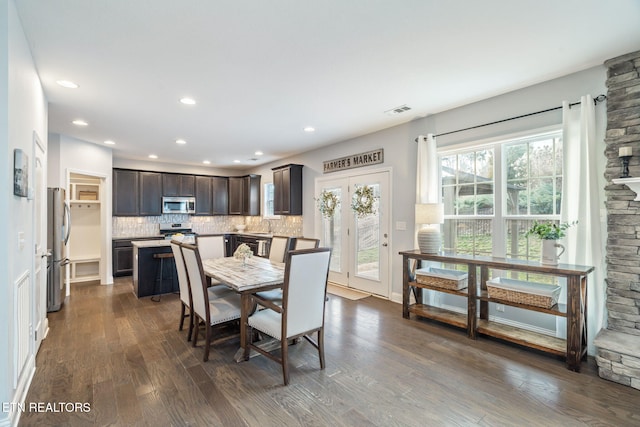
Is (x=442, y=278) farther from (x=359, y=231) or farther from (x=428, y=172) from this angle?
(x=359, y=231)

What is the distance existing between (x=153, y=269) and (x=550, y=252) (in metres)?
5.33

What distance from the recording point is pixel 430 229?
369 cm

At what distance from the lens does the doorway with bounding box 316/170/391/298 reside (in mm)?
4777

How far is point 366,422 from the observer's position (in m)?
1.94

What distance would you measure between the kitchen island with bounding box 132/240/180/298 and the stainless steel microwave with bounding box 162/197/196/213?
2.59 meters

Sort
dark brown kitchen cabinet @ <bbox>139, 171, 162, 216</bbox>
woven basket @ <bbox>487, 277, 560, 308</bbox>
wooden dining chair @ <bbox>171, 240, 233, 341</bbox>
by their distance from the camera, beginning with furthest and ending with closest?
dark brown kitchen cabinet @ <bbox>139, 171, 162, 216</bbox>
wooden dining chair @ <bbox>171, 240, 233, 341</bbox>
woven basket @ <bbox>487, 277, 560, 308</bbox>

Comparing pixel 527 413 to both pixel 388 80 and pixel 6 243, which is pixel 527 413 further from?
pixel 6 243

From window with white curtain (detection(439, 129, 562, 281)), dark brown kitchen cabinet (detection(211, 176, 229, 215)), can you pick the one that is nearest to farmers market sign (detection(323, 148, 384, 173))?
window with white curtain (detection(439, 129, 562, 281))

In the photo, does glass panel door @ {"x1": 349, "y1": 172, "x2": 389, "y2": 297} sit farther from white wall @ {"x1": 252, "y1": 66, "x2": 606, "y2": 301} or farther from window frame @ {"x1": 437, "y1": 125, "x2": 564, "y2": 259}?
window frame @ {"x1": 437, "y1": 125, "x2": 564, "y2": 259}

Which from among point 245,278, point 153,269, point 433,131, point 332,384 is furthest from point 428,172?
point 153,269

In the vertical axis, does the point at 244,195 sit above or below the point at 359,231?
above

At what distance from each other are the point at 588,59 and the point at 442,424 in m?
3.22

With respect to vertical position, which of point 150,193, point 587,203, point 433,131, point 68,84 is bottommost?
point 587,203

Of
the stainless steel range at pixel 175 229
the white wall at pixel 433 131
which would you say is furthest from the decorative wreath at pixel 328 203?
the stainless steel range at pixel 175 229
